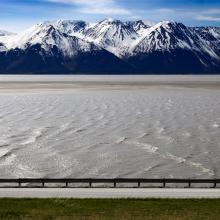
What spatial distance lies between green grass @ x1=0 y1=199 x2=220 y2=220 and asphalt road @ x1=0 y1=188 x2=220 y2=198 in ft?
7.09

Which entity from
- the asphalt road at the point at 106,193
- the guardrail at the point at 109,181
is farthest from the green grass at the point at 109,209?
the guardrail at the point at 109,181

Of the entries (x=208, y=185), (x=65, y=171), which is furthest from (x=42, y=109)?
(x=208, y=185)

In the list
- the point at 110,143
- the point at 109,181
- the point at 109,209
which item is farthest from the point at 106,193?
the point at 110,143

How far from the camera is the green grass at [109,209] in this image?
3297 centimetres

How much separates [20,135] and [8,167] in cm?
2326

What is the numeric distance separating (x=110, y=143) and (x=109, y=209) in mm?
35623

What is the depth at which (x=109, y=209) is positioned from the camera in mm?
34688

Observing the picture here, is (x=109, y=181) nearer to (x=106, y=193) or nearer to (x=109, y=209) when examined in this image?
(x=106, y=193)

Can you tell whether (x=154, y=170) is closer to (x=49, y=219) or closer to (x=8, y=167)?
(x=8, y=167)

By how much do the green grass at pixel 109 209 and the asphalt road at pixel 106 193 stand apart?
2.16 metres

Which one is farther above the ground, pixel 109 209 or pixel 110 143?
pixel 109 209

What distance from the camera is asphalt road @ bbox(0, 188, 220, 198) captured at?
39500mm

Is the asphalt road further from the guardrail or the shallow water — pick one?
the shallow water

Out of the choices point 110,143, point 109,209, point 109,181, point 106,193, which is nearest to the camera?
point 109,209
